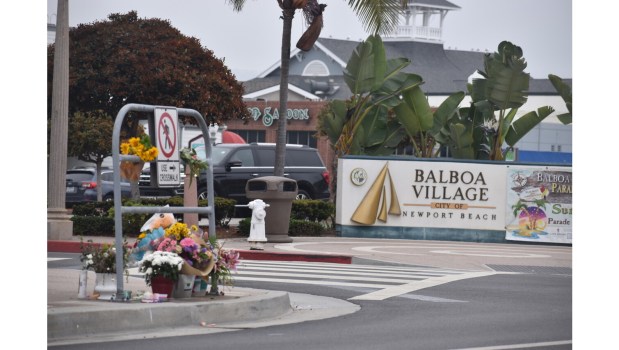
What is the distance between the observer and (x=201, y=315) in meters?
11.2

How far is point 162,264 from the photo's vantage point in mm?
11484

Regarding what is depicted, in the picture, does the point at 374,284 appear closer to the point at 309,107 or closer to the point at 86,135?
the point at 86,135

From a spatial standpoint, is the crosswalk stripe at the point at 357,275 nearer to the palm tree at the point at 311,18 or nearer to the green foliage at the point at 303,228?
the green foliage at the point at 303,228

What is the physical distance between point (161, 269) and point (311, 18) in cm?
1709

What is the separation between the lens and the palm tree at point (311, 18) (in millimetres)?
26203

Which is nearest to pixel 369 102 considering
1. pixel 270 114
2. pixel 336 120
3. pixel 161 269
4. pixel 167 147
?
pixel 336 120

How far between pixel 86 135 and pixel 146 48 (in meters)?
6.35

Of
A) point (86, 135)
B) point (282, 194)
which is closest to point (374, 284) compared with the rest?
point (282, 194)

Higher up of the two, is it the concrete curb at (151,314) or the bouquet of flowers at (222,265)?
the bouquet of flowers at (222,265)

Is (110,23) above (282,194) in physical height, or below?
above

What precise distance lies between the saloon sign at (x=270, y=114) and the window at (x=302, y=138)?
37.7 inches

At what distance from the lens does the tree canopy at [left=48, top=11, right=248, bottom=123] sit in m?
30.8

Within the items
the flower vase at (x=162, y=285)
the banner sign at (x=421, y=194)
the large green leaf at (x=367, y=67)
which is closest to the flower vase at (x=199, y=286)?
the flower vase at (x=162, y=285)
